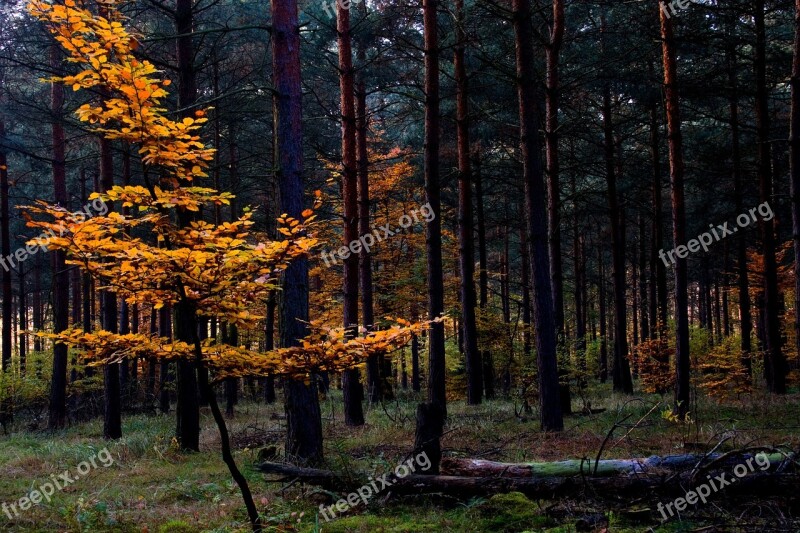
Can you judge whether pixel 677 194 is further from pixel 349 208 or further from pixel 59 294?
pixel 59 294

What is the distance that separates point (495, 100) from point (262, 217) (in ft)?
47.3

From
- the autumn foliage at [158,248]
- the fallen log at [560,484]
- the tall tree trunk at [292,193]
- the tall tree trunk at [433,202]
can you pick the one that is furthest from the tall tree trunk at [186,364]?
the autumn foliage at [158,248]

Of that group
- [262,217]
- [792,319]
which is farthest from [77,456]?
[792,319]

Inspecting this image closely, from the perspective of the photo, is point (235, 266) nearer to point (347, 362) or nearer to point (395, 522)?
point (347, 362)

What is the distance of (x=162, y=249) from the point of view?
3.99m

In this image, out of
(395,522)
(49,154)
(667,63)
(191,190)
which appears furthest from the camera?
(49,154)

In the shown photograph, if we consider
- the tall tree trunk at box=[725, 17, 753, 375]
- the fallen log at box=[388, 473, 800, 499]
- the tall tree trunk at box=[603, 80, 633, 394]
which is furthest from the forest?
the tall tree trunk at box=[725, 17, 753, 375]

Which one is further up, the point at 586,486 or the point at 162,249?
the point at 162,249

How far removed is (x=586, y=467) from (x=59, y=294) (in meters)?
14.8

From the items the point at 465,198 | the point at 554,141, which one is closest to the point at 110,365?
the point at 465,198

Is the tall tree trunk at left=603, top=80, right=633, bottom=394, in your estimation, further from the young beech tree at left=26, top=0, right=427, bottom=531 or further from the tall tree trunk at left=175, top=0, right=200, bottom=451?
the young beech tree at left=26, top=0, right=427, bottom=531

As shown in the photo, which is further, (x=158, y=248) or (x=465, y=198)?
(x=465, y=198)

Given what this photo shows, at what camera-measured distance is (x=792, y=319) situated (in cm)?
2388

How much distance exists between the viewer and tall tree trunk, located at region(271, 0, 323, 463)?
7527 mm
